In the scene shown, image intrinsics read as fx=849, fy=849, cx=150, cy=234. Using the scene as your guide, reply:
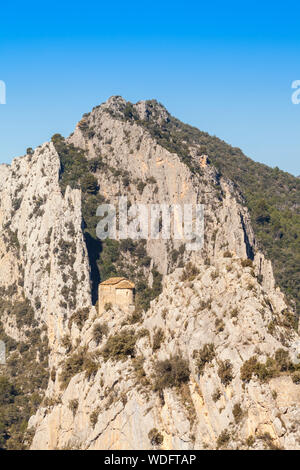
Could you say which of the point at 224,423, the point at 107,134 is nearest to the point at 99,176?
the point at 107,134

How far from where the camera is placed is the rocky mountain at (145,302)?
40344 mm

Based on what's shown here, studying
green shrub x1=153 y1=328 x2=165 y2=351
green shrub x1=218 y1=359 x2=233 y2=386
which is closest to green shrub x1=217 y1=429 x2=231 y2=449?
green shrub x1=218 y1=359 x2=233 y2=386

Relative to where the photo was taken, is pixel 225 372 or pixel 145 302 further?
pixel 145 302

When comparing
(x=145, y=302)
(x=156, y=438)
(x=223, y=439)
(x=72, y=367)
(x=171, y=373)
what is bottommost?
(x=156, y=438)

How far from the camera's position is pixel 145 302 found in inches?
3565

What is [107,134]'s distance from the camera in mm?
118875

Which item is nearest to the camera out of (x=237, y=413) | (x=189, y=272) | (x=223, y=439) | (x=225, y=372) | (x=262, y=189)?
(x=237, y=413)

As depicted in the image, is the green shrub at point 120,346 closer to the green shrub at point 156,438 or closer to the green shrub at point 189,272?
the green shrub at point 189,272

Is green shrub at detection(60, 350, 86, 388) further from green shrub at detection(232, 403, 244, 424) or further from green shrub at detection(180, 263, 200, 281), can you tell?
green shrub at detection(232, 403, 244, 424)

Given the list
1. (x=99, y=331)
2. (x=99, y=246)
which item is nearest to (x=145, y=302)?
(x=99, y=246)

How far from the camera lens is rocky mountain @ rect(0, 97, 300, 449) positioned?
40344 millimetres

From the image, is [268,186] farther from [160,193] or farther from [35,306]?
[35,306]

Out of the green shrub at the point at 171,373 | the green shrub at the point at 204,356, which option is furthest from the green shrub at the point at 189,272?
the green shrub at the point at 204,356

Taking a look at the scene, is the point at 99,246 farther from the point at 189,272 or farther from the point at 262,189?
the point at 189,272
